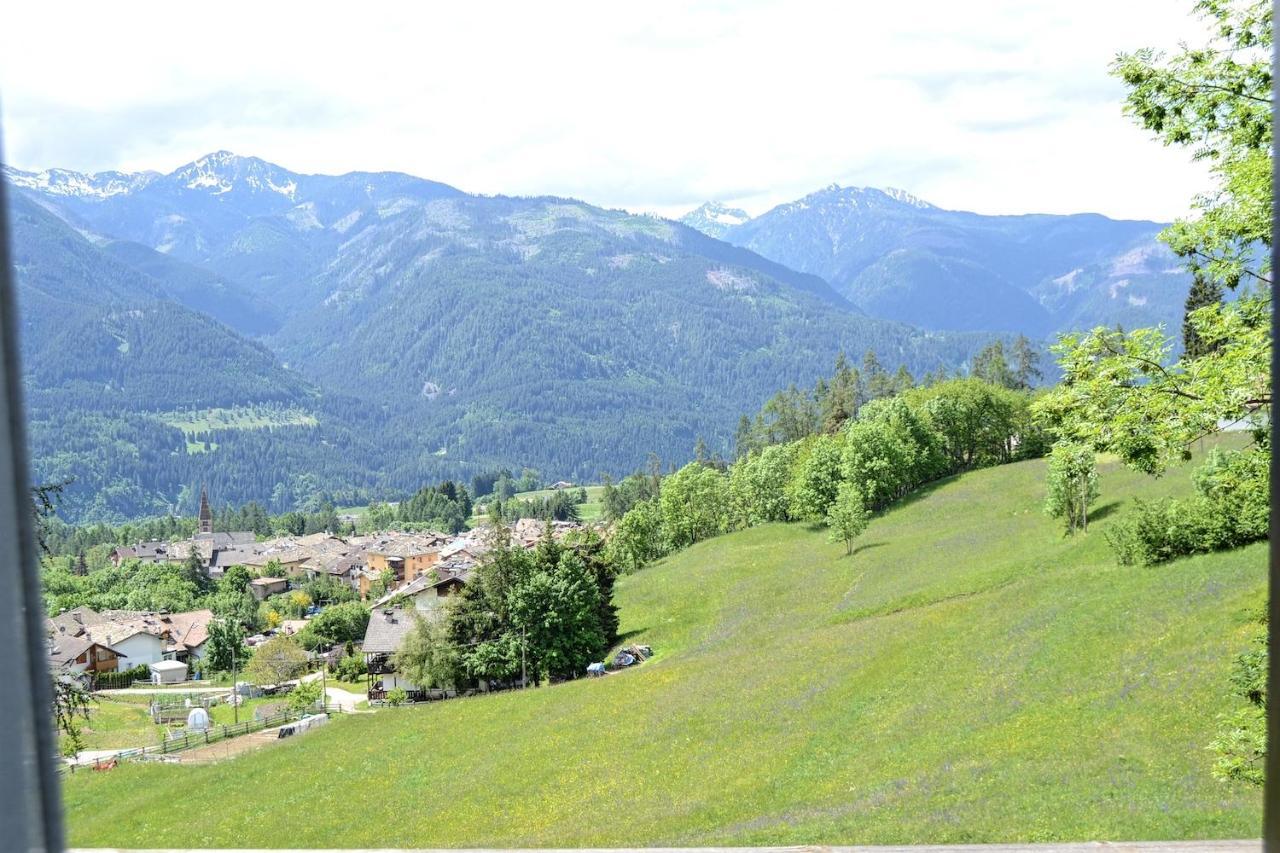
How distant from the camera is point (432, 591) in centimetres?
6931

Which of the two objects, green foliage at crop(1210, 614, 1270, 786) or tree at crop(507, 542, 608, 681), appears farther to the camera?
tree at crop(507, 542, 608, 681)

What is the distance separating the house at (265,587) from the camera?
406 ft

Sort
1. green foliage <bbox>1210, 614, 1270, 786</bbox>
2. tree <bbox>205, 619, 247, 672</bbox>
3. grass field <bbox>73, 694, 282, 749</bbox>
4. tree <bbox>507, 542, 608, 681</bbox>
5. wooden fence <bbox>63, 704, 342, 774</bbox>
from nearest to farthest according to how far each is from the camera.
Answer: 1. green foliage <bbox>1210, 614, 1270, 786</bbox>
2. wooden fence <bbox>63, 704, 342, 774</bbox>
3. tree <bbox>507, 542, 608, 681</bbox>
4. grass field <bbox>73, 694, 282, 749</bbox>
5. tree <bbox>205, 619, 247, 672</bbox>

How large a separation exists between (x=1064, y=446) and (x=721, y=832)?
33.7 ft

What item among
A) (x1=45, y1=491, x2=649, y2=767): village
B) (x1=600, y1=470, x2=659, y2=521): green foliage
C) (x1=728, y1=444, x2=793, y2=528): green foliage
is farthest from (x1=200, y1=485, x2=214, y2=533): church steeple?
(x1=728, y1=444, x2=793, y2=528): green foliage

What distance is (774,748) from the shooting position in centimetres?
2480

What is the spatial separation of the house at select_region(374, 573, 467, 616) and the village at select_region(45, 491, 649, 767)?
195 millimetres

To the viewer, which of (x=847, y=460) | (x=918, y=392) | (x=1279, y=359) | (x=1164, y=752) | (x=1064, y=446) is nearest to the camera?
(x=1279, y=359)

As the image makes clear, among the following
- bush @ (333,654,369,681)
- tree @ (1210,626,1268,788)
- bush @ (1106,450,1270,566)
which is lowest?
bush @ (333,654,369,681)

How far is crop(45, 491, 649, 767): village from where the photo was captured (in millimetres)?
51344

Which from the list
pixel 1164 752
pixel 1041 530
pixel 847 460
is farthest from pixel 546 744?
pixel 847 460

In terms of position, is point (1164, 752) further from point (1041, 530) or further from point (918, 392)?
point (918, 392)

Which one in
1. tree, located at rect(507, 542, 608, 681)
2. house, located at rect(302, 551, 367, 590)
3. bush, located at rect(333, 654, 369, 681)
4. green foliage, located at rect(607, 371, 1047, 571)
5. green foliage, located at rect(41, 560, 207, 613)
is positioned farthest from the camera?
house, located at rect(302, 551, 367, 590)

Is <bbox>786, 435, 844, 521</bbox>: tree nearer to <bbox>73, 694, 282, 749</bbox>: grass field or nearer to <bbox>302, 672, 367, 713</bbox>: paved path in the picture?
<bbox>302, 672, 367, 713</bbox>: paved path
